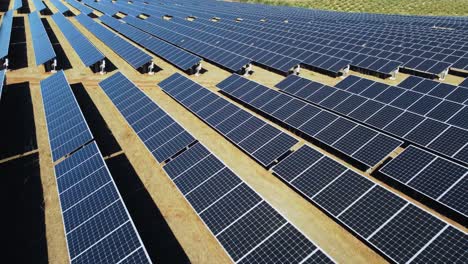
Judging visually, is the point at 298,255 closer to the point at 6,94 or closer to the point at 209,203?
the point at 209,203

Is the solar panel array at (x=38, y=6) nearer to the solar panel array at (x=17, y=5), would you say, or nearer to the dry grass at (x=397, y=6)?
the solar panel array at (x=17, y=5)

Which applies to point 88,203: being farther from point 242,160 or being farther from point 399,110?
point 399,110

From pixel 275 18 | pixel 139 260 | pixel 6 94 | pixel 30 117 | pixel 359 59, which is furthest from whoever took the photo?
pixel 275 18

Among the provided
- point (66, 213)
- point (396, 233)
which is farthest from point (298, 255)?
point (66, 213)

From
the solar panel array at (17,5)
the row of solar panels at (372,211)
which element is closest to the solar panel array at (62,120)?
the row of solar panels at (372,211)

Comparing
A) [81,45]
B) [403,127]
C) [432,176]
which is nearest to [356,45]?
[403,127]

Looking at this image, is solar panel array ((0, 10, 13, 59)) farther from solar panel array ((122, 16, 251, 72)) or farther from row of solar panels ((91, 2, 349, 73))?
row of solar panels ((91, 2, 349, 73))

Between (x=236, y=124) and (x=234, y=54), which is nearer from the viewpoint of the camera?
(x=236, y=124)
